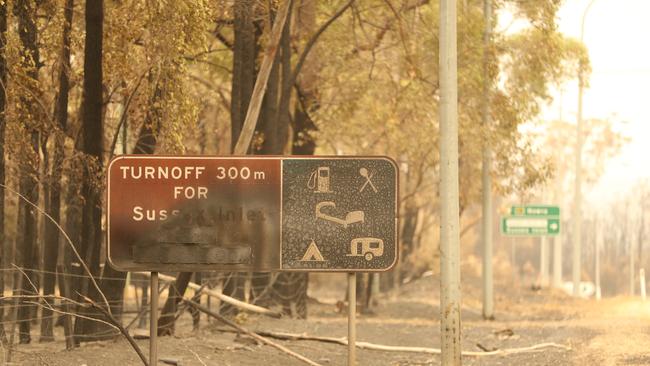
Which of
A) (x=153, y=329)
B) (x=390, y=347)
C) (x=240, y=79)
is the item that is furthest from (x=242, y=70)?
(x=153, y=329)

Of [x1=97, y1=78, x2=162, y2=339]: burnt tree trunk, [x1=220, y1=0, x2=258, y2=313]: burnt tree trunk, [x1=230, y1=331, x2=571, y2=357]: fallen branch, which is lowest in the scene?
[x1=230, y1=331, x2=571, y2=357]: fallen branch

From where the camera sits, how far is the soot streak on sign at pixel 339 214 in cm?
1123

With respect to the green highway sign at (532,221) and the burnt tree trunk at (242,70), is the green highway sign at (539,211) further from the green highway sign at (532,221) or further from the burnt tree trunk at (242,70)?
the burnt tree trunk at (242,70)

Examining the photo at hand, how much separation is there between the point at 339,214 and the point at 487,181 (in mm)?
20838

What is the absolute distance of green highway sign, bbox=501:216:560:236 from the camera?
4412 cm

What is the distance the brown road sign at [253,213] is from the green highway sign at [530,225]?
33.2 metres

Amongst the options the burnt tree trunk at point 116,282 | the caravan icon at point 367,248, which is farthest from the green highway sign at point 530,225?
the caravan icon at point 367,248

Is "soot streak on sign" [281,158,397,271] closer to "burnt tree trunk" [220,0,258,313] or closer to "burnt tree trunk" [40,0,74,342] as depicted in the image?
"burnt tree trunk" [40,0,74,342]

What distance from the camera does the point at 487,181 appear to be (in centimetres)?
3177

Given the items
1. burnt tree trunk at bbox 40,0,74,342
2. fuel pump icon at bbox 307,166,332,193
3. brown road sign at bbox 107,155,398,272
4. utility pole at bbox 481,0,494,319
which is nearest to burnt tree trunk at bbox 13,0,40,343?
burnt tree trunk at bbox 40,0,74,342

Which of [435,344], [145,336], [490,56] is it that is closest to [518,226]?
[490,56]

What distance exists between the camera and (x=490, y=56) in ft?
92.1

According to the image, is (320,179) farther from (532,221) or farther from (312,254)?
(532,221)

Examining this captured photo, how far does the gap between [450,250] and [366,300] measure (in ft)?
71.2
